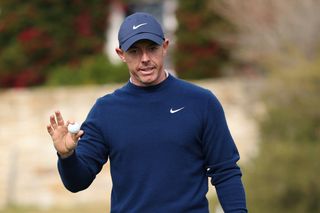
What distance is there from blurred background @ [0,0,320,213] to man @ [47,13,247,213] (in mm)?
8153

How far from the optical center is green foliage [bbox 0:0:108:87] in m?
19.4

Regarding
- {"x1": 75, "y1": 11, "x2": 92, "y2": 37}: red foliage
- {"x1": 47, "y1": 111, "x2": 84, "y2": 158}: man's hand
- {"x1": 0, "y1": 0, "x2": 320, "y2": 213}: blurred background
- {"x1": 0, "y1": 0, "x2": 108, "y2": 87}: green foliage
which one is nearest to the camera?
{"x1": 47, "y1": 111, "x2": 84, "y2": 158}: man's hand

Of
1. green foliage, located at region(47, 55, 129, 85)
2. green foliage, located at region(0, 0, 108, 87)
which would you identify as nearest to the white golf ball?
green foliage, located at region(47, 55, 129, 85)

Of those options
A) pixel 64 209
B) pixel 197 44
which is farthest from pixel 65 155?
pixel 197 44

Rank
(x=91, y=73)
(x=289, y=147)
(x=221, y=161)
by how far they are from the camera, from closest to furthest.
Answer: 1. (x=221, y=161)
2. (x=289, y=147)
3. (x=91, y=73)

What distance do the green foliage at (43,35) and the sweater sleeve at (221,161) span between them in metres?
14.0

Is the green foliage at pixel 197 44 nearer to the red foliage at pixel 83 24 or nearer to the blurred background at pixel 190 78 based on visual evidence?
the blurred background at pixel 190 78

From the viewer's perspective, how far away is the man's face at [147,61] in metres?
5.50

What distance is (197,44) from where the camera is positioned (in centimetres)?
1942

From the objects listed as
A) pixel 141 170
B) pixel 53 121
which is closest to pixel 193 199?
pixel 141 170

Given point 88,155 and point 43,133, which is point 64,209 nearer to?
point 43,133

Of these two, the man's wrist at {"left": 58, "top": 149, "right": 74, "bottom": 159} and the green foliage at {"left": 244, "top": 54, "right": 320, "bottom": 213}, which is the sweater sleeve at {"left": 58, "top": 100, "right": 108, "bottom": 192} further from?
the green foliage at {"left": 244, "top": 54, "right": 320, "bottom": 213}

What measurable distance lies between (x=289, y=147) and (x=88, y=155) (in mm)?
8482

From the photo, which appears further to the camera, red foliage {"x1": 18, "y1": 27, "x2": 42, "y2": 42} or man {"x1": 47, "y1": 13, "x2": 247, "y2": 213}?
red foliage {"x1": 18, "y1": 27, "x2": 42, "y2": 42}
